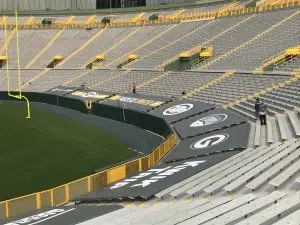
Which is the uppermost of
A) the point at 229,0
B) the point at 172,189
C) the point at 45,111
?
the point at 229,0

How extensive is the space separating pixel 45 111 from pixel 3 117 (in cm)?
270

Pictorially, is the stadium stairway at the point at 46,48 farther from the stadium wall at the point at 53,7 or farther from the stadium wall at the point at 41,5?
the stadium wall at the point at 41,5

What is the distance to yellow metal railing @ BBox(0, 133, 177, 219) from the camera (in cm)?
934

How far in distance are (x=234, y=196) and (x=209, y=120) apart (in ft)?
30.5

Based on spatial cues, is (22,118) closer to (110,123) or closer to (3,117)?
(3,117)

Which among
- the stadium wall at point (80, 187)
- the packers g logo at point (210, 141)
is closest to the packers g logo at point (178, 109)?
the stadium wall at point (80, 187)

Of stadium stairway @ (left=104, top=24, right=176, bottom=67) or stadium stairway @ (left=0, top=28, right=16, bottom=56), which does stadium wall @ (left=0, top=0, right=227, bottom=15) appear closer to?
stadium stairway @ (left=0, top=28, right=16, bottom=56)

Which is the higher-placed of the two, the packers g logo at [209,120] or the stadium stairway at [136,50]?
the stadium stairway at [136,50]

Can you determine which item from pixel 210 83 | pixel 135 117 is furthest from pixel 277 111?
pixel 210 83

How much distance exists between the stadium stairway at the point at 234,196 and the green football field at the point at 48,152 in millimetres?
4327

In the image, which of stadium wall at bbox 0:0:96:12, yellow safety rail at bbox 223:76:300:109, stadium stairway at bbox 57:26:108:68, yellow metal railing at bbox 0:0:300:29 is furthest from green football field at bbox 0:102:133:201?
stadium wall at bbox 0:0:96:12

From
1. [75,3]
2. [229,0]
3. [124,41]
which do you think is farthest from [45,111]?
[75,3]

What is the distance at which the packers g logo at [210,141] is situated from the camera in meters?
13.6

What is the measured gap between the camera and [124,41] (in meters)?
39.0
